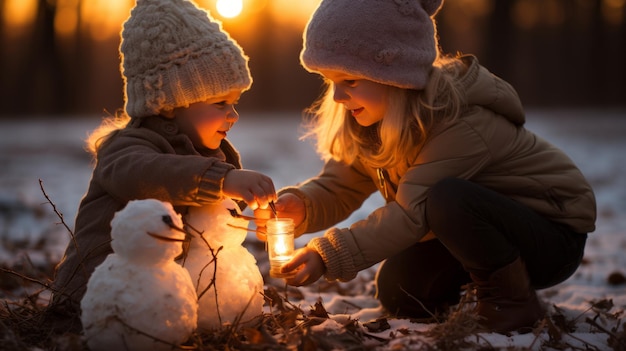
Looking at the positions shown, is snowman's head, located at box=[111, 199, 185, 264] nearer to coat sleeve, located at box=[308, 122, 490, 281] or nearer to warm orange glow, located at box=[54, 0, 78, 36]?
coat sleeve, located at box=[308, 122, 490, 281]

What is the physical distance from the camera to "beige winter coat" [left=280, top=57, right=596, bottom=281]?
273 centimetres

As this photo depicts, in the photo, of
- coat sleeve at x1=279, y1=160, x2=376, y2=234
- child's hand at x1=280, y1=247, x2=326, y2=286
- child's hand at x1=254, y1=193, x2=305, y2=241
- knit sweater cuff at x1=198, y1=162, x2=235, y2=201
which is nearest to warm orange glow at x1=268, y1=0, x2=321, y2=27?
coat sleeve at x1=279, y1=160, x2=376, y2=234

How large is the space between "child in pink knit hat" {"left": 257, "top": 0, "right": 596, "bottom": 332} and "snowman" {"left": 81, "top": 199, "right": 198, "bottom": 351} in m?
0.59

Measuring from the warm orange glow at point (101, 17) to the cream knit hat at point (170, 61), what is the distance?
65.6 feet

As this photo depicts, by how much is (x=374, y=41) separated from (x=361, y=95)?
262 millimetres

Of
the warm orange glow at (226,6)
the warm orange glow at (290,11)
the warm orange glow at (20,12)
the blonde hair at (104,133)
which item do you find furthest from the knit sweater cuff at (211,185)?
the warm orange glow at (20,12)

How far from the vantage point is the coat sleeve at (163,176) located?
2.35 m

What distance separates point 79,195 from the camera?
720 cm

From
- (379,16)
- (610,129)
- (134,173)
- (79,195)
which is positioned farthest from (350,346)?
(610,129)

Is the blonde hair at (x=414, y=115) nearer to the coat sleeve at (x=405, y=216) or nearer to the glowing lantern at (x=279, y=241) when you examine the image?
the coat sleeve at (x=405, y=216)

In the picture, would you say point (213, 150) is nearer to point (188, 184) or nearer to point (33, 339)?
point (188, 184)

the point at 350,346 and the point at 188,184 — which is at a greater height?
the point at 188,184

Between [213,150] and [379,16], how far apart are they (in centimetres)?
95

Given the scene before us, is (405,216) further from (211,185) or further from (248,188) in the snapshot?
(211,185)
